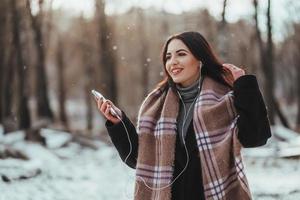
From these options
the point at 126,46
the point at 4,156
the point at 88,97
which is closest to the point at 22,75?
the point at 4,156

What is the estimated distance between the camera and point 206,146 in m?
2.83

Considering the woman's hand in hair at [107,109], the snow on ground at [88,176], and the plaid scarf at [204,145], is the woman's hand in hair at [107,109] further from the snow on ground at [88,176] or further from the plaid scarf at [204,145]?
the snow on ground at [88,176]

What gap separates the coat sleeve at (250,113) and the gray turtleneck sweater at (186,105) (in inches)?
10.9

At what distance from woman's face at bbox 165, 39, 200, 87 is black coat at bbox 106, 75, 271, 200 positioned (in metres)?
0.27

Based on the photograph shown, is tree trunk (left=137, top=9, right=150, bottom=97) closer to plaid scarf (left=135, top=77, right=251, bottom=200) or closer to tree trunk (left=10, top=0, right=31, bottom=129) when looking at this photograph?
tree trunk (left=10, top=0, right=31, bottom=129)

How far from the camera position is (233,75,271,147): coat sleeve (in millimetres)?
2764

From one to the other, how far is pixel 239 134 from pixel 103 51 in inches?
920

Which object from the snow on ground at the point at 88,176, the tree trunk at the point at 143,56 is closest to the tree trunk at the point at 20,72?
the snow on ground at the point at 88,176

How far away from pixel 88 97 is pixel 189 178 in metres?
31.9

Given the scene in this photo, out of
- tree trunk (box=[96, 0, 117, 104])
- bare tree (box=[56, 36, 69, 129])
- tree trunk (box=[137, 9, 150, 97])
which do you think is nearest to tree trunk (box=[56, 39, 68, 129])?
bare tree (box=[56, 36, 69, 129])

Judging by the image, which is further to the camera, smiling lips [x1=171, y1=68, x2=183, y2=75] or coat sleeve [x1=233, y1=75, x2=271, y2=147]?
smiling lips [x1=171, y1=68, x2=183, y2=75]

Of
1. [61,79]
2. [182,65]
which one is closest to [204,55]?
[182,65]

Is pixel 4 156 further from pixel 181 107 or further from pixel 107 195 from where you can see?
pixel 181 107

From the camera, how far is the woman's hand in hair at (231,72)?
9.57 feet
